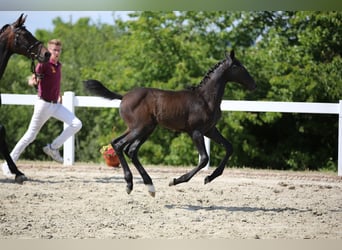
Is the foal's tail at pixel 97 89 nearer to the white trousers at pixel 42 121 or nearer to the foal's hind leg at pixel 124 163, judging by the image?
the foal's hind leg at pixel 124 163

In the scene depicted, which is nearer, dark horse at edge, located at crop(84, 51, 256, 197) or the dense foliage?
dark horse at edge, located at crop(84, 51, 256, 197)

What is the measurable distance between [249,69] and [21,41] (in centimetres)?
712

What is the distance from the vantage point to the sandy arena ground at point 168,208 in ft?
17.2

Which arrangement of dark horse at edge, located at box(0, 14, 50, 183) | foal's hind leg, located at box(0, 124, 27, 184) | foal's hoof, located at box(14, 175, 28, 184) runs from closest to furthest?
1. dark horse at edge, located at box(0, 14, 50, 183)
2. foal's hind leg, located at box(0, 124, 27, 184)
3. foal's hoof, located at box(14, 175, 28, 184)

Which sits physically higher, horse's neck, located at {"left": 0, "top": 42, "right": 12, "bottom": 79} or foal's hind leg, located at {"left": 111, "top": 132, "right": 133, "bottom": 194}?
horse's neck, located at {"left": 0, "top": 42, "right": 12, "bottom": 79}

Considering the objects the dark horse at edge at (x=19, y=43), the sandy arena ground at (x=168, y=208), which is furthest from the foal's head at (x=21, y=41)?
the sandy arena ground at (x=168, y=208)

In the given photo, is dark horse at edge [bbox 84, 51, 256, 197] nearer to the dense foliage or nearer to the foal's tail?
the foal's tail

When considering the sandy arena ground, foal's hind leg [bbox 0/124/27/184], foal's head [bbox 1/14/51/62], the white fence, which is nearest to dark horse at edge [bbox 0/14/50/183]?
foal's head [bbox 1/14/51/62]

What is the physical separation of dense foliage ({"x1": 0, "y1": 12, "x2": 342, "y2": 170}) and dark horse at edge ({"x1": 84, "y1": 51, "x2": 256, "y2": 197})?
5.54 metres

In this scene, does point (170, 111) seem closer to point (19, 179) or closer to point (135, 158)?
point (135, 158)

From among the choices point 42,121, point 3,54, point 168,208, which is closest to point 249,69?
point 42,121

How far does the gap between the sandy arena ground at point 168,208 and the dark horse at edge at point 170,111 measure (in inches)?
13.9

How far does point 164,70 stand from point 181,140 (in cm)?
162

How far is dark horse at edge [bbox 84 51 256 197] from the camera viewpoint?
5.95 meters
